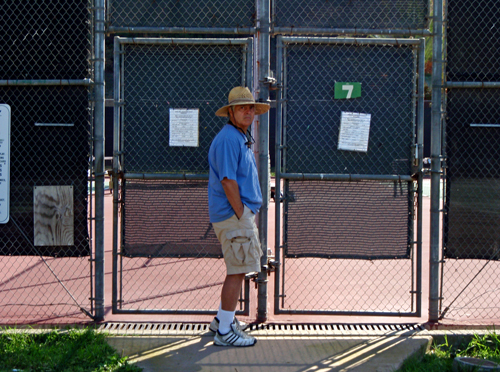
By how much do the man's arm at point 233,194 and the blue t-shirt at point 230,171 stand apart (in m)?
0.04

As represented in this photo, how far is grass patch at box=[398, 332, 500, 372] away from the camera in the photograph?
4.01 metres

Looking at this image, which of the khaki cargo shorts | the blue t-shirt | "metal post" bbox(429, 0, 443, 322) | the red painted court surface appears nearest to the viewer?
the blue t-shirt

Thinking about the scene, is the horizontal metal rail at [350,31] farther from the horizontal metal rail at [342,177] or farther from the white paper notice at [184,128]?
the horizontal metal rail at [342,177]

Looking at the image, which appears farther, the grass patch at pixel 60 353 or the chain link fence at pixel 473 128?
the chain link fence at pixel 473 128

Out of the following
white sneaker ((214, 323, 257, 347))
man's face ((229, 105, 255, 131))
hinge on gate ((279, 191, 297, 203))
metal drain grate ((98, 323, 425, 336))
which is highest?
man's face ((229, 105, 255, 131))

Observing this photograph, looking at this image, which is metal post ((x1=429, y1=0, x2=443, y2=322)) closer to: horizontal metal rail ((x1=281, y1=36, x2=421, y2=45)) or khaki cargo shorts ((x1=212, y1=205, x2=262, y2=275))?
horizontal metal rail ((x1=281, y1=36, x2=421, y2=45))

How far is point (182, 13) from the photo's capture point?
4.82m

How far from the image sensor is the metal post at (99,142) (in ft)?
15.4

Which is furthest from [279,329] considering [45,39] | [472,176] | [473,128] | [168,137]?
[45,39]

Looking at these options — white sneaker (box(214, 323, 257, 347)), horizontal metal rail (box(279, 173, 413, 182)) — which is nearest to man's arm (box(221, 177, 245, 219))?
horizontal metal rail (box(279, 173, 413, 182))

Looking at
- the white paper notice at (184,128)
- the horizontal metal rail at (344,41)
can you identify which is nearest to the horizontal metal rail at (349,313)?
the white paper notice at (184,128)

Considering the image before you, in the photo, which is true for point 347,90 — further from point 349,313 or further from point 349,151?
point 349,313

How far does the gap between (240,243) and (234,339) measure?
0.78 metres

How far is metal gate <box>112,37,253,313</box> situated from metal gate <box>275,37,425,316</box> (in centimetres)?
56
